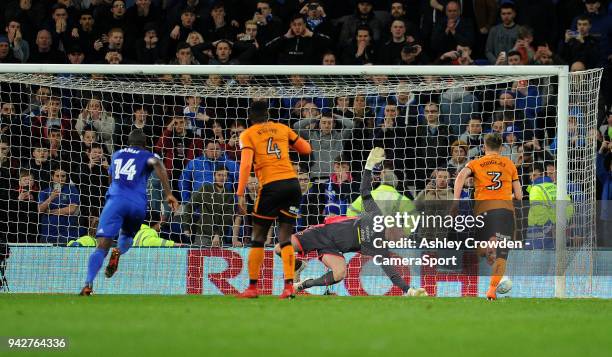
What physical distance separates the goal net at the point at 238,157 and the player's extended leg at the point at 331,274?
107cm

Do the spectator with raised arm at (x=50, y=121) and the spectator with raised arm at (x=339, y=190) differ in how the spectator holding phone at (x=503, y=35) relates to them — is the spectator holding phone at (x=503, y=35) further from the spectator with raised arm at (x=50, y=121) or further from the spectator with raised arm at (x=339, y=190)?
the spectator with raised arm at (x=50, y=121)

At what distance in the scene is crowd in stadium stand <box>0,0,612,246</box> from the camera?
16.9 meters

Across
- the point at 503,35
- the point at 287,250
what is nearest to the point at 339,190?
the point at 287,250

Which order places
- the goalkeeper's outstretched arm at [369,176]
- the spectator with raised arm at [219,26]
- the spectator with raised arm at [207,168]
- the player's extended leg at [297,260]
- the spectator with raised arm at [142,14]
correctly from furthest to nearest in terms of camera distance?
the spectator with raised arm at [142,14], the spectator with raised arm at [219,26], the spectator with raised arm at [207,168], the player's extended leg at [297,260], the goalkeeper's outstretched arm at [369,176]

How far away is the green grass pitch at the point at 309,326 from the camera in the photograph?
8.25 meters

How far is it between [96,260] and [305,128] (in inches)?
191

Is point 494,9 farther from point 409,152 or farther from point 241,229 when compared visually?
point 241,229

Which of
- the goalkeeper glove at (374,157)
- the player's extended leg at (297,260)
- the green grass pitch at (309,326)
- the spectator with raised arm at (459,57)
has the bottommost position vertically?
the green grass pitch at (309,326)

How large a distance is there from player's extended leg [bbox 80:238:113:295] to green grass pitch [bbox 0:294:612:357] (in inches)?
12.0

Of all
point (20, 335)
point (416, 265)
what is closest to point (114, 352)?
point (20, 335)

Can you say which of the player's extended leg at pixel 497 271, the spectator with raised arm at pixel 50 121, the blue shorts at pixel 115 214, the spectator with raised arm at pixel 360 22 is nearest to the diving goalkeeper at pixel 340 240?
the player's extended leg at pixel 497 271

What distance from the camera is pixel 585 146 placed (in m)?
15.8

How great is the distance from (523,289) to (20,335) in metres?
8.36

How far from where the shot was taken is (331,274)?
14.9 meters
